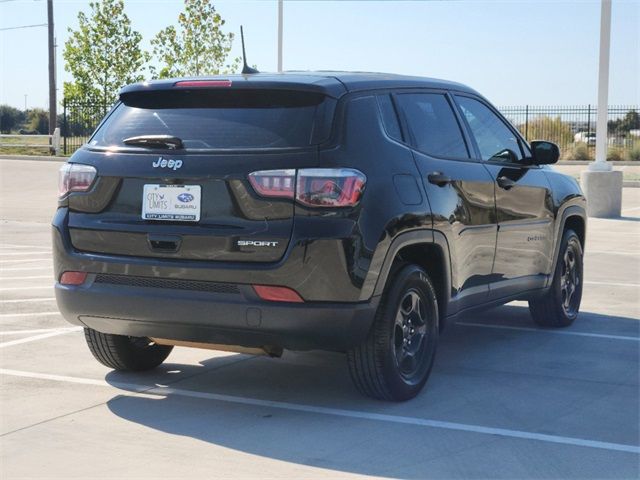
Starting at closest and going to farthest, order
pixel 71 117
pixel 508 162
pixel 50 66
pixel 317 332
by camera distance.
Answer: pixel 317 332 → pixel 508 162 → pixel 71 117 → pixel 50 66

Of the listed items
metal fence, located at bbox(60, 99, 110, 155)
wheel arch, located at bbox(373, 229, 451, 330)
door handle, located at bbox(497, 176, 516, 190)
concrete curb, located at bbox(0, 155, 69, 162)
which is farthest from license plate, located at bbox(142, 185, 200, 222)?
metal fence, located at bbox(60, 99, 110, 155)

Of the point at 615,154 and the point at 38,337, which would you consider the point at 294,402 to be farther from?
the point at 615,154

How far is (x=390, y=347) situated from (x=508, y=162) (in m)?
2.29

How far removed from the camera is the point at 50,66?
45.6m

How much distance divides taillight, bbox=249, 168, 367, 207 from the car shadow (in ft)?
3.77

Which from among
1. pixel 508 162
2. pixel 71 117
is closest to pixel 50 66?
pixel 71 117

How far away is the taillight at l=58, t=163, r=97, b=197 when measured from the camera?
592cm

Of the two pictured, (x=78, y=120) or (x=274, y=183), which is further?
(x=78, y=120)

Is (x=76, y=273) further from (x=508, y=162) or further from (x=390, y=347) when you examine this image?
(x=508, y=162)

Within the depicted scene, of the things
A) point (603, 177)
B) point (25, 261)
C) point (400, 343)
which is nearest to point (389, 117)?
point (400, 343)

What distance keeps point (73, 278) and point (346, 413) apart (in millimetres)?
1635

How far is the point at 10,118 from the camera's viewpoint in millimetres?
74750

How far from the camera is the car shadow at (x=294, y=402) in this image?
5.13 meters

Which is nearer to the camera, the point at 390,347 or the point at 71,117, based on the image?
the point at 390,347
